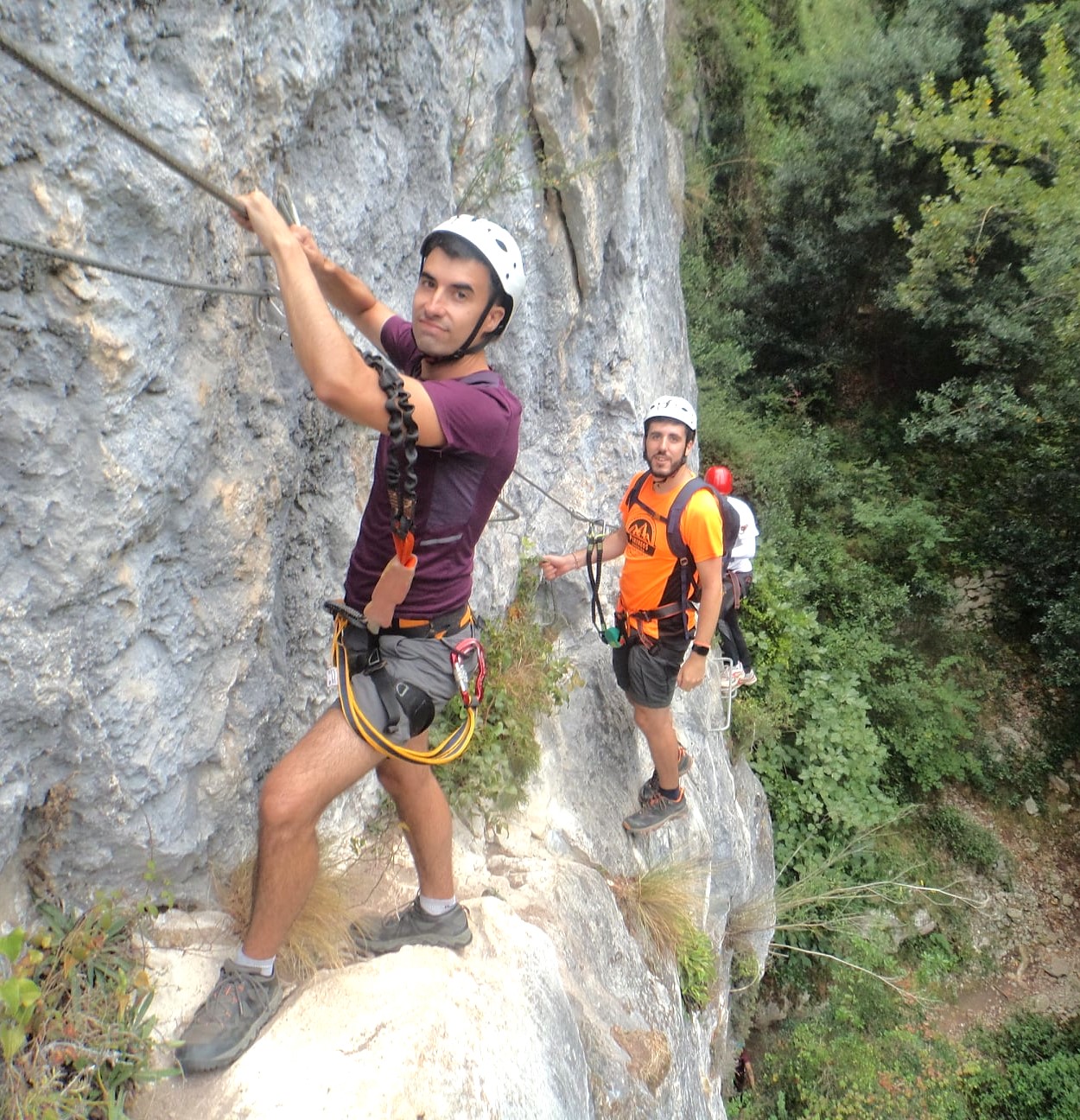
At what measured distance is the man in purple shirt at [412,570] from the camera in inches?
82.5

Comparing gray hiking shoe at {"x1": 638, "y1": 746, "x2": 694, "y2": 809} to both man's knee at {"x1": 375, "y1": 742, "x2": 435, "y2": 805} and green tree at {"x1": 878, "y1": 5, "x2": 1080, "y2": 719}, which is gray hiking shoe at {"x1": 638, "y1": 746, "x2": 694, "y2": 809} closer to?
man's knee at {"x1": 375, "y1": 742, "x2": 435, "y2": 805}

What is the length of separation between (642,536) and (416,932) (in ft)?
7.54

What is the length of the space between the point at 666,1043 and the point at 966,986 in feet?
25.6

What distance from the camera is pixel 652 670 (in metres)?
4.35

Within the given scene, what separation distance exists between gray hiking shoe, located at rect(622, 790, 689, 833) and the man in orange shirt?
43 cm

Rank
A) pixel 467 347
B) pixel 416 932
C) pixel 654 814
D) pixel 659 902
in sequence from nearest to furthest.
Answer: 1. pixel 467 347
2. pixel 416 932
3. pixel 659 902
4. pixel 654 814

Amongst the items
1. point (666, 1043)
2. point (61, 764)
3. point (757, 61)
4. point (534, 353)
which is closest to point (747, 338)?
point (757, 61)

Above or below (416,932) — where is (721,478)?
above

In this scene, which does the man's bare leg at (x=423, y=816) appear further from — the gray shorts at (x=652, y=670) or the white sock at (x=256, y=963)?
the gray shorts at (x=652, y=670)

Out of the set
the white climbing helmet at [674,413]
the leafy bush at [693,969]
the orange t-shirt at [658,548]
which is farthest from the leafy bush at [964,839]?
the white climbing helmet at [674,413]

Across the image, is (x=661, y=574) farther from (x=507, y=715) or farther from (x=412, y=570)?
(x=412, y=570)

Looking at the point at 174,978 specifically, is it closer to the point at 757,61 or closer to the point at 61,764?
the point at 61,764

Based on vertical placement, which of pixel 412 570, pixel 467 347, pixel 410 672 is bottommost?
pixel 410 672

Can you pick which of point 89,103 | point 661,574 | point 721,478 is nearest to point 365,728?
point 89,103
